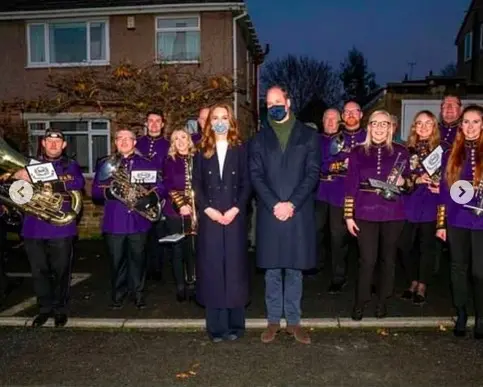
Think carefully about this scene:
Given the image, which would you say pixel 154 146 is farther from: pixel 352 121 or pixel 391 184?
pixel 391 184

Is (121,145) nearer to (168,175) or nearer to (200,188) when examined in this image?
(168,175)

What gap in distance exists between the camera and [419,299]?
21.5ft

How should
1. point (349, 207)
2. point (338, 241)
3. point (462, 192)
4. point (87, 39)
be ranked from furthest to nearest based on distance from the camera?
point (87, 39) < point (338, 241) < point (349, 207) < point (462, 192)

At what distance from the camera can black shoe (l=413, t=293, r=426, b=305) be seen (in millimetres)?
6520

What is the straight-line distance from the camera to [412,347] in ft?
17.0

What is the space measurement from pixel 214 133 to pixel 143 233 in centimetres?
177

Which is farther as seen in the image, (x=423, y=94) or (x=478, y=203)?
(x=423, y=94)

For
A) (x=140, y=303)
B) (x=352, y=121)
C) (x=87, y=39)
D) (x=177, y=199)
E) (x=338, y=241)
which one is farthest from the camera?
(x=87, y=39)

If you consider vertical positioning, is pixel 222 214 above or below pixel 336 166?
below

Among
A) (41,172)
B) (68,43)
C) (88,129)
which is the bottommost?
(41,172)

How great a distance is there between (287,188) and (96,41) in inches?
567

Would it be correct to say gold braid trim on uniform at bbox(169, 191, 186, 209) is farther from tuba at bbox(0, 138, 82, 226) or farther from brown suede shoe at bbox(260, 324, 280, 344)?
brown suede shoe at bbox(260, 324, 280, 344)

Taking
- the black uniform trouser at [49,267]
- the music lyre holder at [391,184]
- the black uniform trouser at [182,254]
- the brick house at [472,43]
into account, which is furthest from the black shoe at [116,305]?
the brick house at [472,43]

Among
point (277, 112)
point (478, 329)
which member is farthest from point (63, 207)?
point (478, 329)
